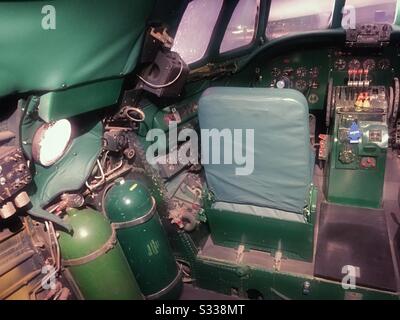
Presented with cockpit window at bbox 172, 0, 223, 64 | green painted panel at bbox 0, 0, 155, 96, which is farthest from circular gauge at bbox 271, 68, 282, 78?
green painted panel at bbox 0, 0, 155, 96

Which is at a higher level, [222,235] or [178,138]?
[178,138]

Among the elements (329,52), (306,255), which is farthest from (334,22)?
(306,255)

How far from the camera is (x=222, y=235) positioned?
2760mm

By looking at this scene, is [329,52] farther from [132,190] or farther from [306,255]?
[132,190]

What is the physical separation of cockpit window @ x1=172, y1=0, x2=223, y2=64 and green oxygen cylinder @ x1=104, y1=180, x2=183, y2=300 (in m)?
1.61

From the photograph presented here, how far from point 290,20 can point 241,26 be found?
657mm

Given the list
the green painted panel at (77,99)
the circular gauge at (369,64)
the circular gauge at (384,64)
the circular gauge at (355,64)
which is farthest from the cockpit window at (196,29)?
the circular gauge at (384,64)

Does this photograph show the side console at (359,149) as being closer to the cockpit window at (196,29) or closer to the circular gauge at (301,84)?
the circular gauge at (301,84)

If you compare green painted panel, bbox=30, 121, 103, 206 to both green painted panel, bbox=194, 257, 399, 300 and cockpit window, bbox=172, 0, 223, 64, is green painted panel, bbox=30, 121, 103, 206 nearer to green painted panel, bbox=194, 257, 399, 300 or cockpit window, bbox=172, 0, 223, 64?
green painted panel, bbox=194, 257, 399, 300

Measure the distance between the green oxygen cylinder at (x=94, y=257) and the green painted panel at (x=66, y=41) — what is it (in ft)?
3.03

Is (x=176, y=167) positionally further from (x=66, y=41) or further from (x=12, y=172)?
(x=66, y=41)

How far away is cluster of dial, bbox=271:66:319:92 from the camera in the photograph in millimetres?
4156

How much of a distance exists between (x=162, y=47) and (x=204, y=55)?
1144 millimetres

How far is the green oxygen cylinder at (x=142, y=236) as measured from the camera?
241 cm
